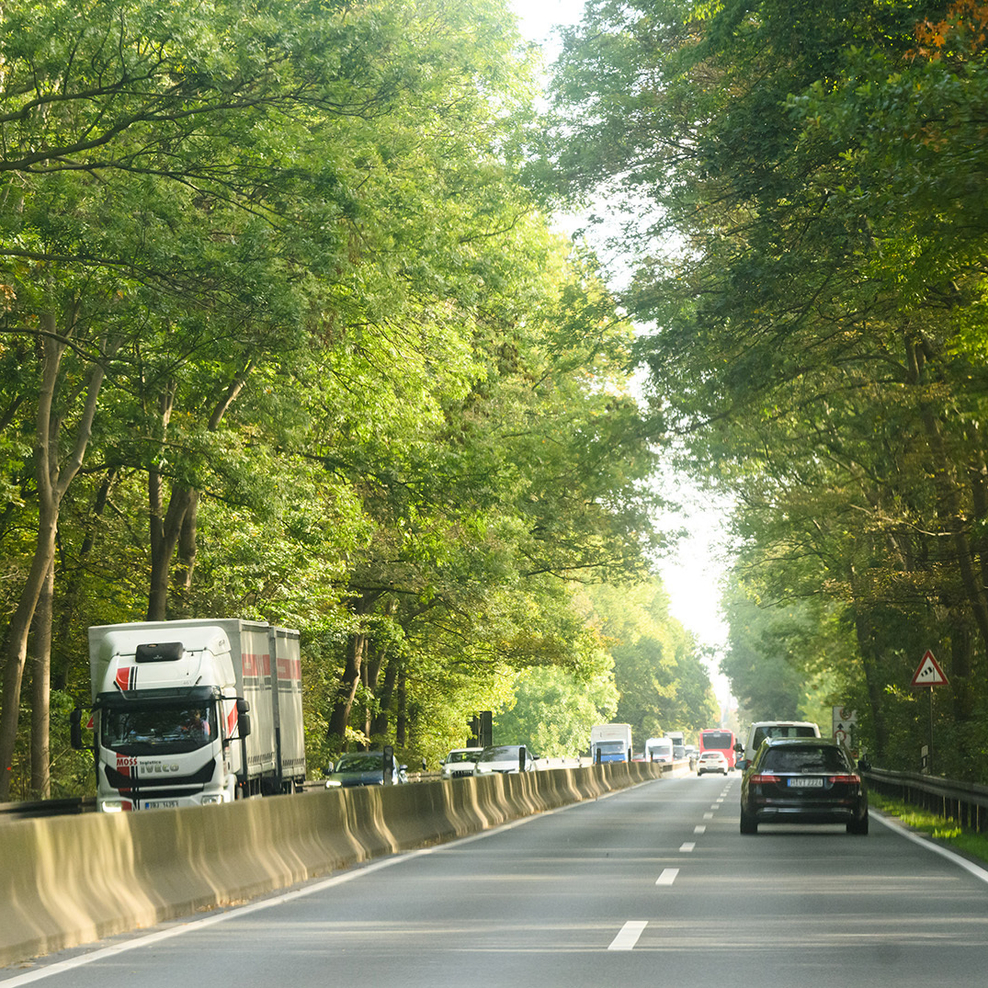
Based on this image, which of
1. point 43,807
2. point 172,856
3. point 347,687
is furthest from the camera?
point 347,687

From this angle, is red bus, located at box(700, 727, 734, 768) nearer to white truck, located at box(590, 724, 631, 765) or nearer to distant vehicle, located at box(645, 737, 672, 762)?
distant vehicle, located at box(645, 737, 672, 762)

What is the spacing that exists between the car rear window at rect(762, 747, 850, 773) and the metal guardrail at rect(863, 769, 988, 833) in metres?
1.80

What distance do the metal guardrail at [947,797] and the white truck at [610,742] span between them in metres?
53.0

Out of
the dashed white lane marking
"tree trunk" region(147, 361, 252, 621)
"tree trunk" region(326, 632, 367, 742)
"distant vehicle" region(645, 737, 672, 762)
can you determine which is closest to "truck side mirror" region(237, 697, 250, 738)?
"tree trunk" region(147, 361, 252, 621)

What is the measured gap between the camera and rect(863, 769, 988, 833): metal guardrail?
840 inches

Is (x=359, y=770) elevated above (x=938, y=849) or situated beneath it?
elevated above

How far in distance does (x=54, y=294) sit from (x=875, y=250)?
1187 cm

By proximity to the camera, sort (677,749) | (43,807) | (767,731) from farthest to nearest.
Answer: (677,749)
(767,731)
(43,807)

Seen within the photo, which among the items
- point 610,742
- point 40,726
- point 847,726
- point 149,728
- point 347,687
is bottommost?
point 610,742

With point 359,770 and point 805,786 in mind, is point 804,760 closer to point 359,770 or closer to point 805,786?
point 805,786

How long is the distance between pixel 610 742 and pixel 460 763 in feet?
120

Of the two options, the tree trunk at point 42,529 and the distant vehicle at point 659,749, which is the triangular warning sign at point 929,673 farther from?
the distant vehicle at point 659,749

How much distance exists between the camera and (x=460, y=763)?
177 ft

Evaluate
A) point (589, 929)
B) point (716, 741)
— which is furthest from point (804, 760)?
point (716, 741)
